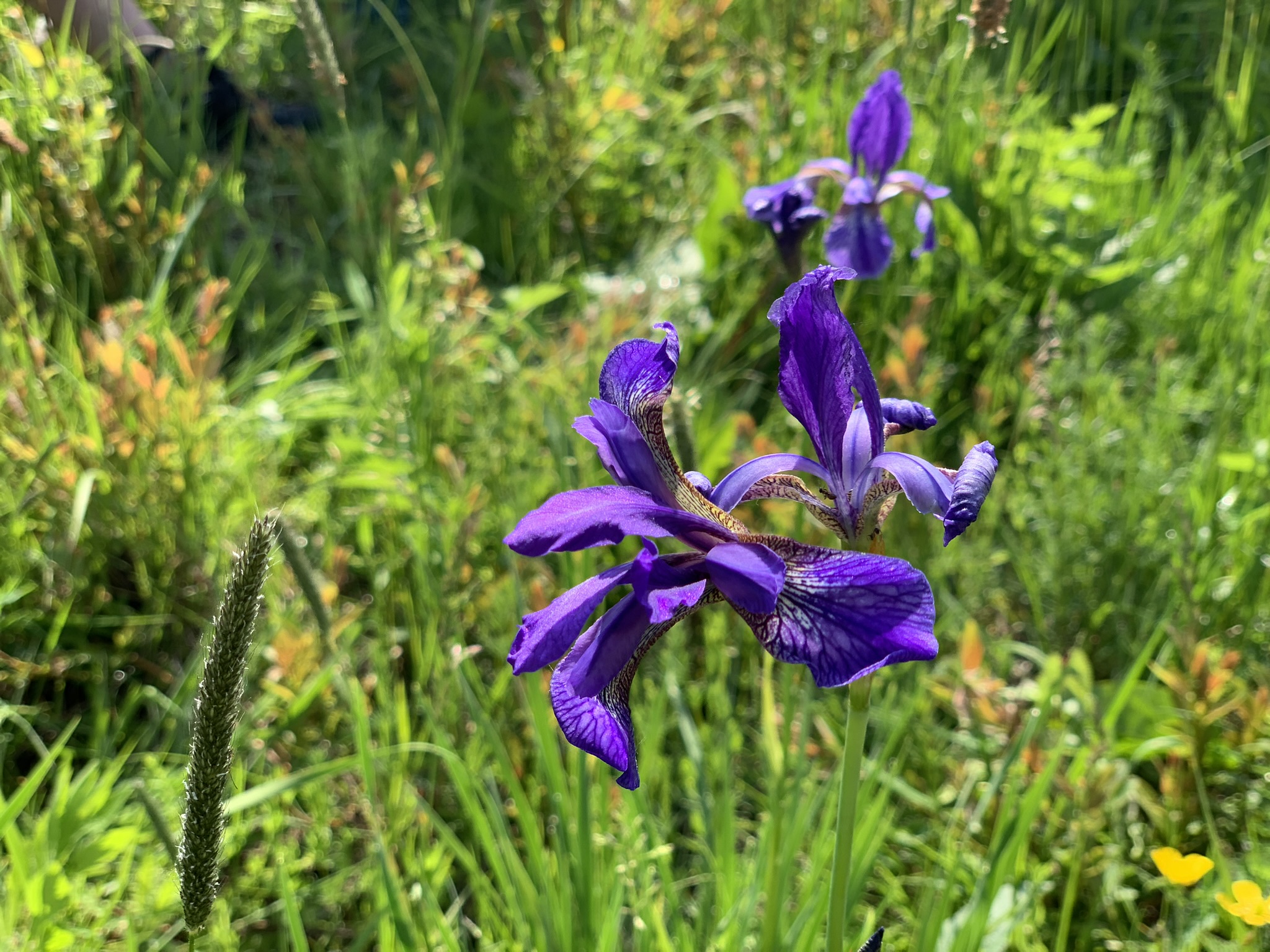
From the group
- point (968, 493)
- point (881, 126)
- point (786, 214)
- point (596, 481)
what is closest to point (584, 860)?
point (968, 493)

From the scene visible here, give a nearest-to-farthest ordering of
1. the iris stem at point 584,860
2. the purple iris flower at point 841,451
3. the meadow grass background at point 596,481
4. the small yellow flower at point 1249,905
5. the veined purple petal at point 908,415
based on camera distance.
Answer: the purple iris flower at point 841,451 → the veined purple petal at point 908,415 → the small yellow flower at point 1249,905 → the iris stem at point 584,860 → the meadow grass background at point 596,481

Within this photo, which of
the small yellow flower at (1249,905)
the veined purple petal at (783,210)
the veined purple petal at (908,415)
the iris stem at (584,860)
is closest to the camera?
the veined purple petal at (908,415)

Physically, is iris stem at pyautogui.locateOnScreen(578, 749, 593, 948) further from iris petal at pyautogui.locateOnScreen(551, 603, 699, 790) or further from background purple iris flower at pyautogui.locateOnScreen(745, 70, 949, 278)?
background purple iris flower at pyautogui.locateOnScreen(745, 70, 949, 278)

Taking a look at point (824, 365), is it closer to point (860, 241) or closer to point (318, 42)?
point (860, 241)

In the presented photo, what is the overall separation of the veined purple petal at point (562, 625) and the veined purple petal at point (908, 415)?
12.4 inches

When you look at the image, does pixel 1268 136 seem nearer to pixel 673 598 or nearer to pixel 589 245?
pixel 589 245

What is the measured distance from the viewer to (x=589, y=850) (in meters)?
1.18

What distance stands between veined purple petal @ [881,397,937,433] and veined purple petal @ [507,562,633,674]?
1.03ft

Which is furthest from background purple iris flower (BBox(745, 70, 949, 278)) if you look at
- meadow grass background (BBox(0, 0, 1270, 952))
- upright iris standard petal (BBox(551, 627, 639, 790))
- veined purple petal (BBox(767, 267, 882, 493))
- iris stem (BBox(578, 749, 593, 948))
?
upright iris standard petal (BBox(551, 627, 639, 790))

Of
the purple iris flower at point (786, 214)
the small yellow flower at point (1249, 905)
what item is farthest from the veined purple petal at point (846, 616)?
the purple iris flower at point (786, 214)

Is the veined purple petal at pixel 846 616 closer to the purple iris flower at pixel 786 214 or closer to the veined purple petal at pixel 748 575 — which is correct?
the veined purple petal at pixel 748 575

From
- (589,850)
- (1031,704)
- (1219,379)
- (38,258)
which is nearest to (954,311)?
(1219,379)

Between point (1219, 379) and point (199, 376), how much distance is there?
2.34 metres

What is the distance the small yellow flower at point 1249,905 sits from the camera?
A: 104cm
